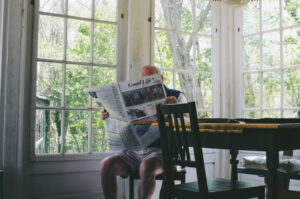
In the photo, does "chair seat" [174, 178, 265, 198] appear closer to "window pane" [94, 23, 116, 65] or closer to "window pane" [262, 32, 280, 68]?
"window pane" [94, 23, 116, 65]

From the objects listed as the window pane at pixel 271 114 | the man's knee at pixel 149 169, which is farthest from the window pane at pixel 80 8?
the window pane at pixel 271 114

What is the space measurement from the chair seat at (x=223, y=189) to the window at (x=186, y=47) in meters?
1.82

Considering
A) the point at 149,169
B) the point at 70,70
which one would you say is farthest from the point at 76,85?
the point at 149,169

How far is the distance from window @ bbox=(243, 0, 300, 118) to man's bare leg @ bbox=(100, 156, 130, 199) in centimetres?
181

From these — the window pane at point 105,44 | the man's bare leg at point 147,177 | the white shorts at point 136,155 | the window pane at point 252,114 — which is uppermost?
the window pane at point 105,44

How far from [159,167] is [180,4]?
194cm

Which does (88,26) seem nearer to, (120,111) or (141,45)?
(141,45)

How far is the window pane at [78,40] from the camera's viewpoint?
3.22 metres

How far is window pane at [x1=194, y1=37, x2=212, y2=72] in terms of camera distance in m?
3.95

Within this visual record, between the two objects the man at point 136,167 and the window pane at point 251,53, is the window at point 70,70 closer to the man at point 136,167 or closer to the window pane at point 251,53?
the man at point 136,167

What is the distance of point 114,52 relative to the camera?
11.2ft

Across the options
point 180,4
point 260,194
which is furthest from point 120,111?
point 180,4

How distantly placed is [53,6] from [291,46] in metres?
2.28

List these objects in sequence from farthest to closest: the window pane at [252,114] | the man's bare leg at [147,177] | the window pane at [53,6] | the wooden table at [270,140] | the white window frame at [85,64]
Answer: the window pane at [252,114], the window pane at [53,6], the white window frame at [85,64], the man's bare leg at [147,177], the wooden table at [270,140]
